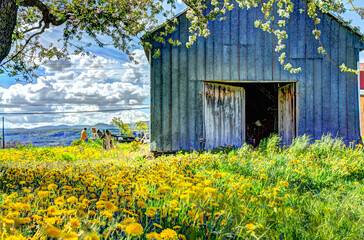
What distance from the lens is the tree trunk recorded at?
4461 millimetres

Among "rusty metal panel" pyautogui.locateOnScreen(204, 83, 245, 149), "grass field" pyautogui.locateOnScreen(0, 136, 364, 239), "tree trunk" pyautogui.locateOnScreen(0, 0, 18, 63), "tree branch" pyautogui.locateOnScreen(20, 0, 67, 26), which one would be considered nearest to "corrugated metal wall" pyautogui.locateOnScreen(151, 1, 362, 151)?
"rusty metal panel" pyautogui.locateOnScreen(204, 83, 245, 149)

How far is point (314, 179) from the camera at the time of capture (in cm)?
398

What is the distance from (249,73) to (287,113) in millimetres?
2107

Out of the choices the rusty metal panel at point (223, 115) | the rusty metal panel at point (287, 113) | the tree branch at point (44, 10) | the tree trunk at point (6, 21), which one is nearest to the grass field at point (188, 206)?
the tree trunk at point (6, 21)

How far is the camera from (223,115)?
8094 millimetres

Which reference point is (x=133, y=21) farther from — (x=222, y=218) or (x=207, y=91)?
(x=222, y=218)

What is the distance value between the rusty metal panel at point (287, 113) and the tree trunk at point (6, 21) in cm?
734

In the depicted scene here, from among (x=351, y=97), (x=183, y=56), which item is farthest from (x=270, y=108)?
(x=183, y=56)

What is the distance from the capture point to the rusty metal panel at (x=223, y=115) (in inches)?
305

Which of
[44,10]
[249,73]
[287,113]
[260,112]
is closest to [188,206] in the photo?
[44,10]

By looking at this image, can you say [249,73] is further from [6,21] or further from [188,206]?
[188,206]

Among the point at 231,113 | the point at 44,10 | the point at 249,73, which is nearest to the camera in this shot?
the point at 44,10

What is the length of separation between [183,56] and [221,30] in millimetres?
1400

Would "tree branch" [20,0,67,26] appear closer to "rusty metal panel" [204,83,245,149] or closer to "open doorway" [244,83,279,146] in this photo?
"rusty metal panel" [204,83,245,149]
